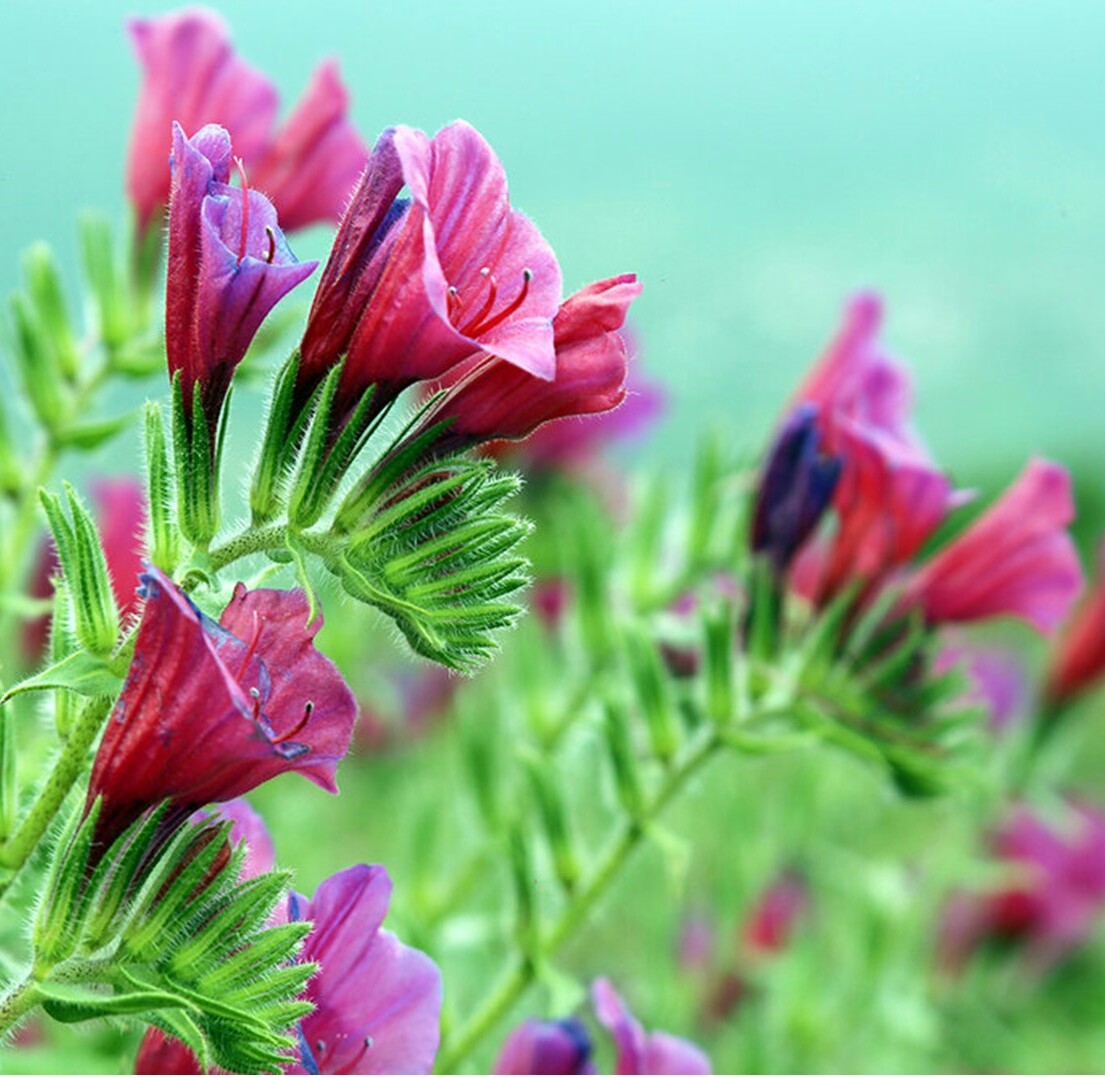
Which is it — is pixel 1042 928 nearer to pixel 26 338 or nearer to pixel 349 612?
pixel 349 612

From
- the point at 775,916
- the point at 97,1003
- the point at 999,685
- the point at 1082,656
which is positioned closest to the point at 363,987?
the point at 97,1003

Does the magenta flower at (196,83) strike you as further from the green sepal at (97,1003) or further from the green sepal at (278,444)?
the green sepal at (97,1003)

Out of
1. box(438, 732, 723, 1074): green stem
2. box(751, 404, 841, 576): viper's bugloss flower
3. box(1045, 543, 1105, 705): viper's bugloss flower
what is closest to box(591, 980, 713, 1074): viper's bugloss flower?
box(438, 732, 723, 1074): green stem

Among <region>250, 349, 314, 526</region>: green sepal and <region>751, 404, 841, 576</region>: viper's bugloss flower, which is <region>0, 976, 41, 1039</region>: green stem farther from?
<region>751, 404, 841, 576</region>: viper's bugloss flower

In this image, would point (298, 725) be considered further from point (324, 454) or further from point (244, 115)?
point (244, 115)

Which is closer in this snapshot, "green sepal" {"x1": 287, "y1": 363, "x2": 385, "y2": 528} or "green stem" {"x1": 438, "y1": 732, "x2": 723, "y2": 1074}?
"green sepal" {"x1": 287, "y1": 363, "x2": 385, "y2": 528}

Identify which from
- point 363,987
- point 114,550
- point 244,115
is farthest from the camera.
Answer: point 114,550
